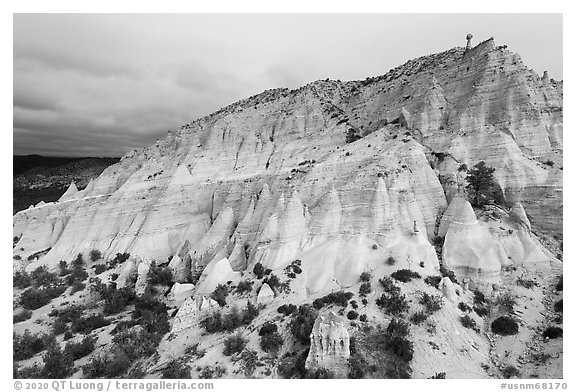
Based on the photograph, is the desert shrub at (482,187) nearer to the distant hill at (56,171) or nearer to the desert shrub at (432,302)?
the desert shrub at (432,302)

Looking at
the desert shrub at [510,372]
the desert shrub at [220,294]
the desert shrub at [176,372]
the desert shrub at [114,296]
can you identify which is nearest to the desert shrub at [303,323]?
the desert shrub at [220,294]

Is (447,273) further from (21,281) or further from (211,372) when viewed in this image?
(21,281)

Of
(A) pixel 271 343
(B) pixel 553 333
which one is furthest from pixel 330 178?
(B) pixel 553 333

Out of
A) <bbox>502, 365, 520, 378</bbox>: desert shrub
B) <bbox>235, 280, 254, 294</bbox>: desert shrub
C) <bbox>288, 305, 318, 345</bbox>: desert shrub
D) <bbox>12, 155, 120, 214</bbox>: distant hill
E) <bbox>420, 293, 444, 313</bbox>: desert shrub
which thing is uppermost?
<bbox>12, 155, 120, 214</bbox>: distant hill

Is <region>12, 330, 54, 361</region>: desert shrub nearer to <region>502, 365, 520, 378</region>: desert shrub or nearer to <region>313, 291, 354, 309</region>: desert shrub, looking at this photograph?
<region>313, 291, 354, 309</region>: desert shrub

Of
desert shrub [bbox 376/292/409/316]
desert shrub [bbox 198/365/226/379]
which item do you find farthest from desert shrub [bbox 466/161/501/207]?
desert shrub [bbox 198/365/226/379]
